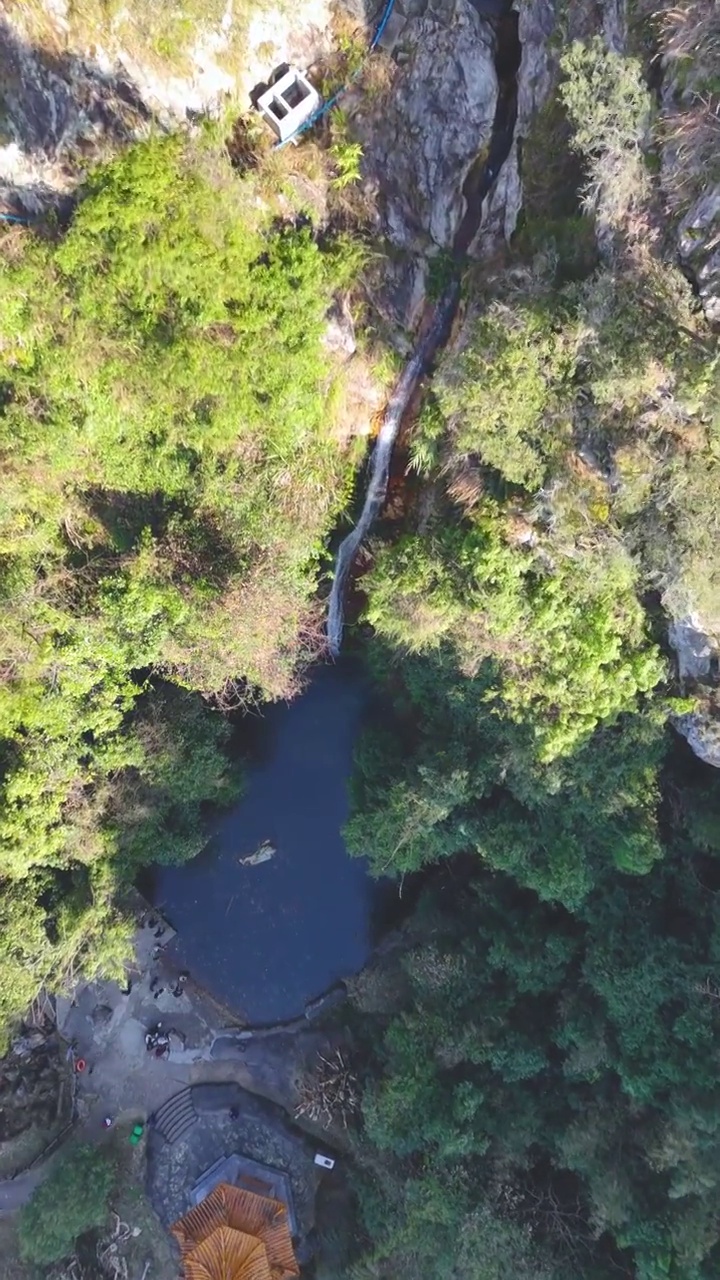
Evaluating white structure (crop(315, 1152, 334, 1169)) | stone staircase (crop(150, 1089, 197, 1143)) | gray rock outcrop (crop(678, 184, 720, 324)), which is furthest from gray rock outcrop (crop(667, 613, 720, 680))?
stone staircase (crop(150, 1089, 197, 1143))

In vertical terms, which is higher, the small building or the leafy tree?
the leafy tree

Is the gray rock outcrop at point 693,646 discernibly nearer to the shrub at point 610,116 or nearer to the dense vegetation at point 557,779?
the dense vegetation at point 557,779

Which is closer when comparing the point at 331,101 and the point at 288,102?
the point at 288,102

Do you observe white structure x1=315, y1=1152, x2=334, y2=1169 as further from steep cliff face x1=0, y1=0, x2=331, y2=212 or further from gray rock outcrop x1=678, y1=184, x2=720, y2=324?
steep cliff face x1=0, y1=0, x2=331, y2=212

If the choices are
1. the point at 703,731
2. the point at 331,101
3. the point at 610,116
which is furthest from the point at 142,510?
the point at 703,731

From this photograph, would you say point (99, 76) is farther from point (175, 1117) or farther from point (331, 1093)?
point (175, 1117)

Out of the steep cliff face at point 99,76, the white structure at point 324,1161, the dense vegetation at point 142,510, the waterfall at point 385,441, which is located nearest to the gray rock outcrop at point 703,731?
the waterfall at point 385,441
